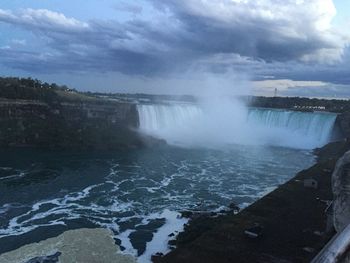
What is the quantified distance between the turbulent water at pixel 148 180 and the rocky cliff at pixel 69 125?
10.7 ft

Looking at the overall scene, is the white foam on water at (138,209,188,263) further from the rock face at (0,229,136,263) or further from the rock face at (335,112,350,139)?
the rock face at (335,112,350,139)

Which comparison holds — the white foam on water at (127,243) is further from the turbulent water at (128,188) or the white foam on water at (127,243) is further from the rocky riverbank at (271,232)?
the rocky riverbank at (271,232)

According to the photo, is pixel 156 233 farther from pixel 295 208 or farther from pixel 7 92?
pixel 7 92

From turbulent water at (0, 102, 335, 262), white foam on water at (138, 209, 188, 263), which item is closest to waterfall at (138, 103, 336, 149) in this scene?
turbulent water at (0, 102, 335, 262)

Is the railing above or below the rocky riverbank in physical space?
Result: above

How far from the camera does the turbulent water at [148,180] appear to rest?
19092mm

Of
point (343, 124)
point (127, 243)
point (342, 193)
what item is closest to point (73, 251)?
point (127, 243)

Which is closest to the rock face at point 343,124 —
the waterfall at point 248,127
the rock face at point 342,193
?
the waterfall at point 248,127

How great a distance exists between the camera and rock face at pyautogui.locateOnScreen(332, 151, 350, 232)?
4746 mm

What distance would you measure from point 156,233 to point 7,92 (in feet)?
137

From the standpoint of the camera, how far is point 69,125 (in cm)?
5347

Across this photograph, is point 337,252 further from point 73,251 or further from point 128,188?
point 128,188

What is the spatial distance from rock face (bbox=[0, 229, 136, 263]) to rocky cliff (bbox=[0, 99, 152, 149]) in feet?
98.8

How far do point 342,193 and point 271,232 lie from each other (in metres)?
9.99
